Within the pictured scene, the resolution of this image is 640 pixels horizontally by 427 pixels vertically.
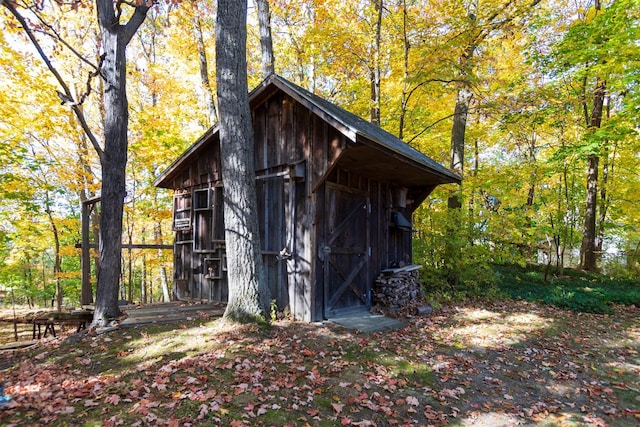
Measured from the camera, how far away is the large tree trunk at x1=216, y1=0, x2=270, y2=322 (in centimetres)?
519

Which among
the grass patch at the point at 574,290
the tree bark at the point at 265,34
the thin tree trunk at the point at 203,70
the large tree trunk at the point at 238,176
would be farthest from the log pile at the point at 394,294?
the thin tree trunk at the point at 203,70

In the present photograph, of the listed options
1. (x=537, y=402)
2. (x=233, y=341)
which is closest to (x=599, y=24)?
(x=537, y=402)

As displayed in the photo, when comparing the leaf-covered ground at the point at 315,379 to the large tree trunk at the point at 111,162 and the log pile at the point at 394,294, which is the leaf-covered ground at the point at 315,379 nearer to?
the large tree trunk at the point at 111,162

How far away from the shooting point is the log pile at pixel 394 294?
746 cm

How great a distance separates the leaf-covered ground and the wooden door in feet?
3.17

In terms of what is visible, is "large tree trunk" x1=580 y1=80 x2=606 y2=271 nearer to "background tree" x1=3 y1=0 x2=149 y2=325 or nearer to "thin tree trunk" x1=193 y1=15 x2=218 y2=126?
"thin tree trunk" x1=193 y1=15 x2=218 y2=126

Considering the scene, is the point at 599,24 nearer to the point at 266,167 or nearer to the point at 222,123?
the point at 266,167

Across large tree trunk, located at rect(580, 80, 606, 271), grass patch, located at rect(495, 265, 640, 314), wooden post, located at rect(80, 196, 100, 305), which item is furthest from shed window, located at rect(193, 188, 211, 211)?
large tree trunk, located at rect(580, 80, 606, 271)

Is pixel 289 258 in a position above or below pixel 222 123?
below

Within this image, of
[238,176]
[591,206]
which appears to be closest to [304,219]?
[238,176]

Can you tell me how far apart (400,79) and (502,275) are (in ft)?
25.3

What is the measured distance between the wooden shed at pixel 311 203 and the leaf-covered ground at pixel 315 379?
4.11ft

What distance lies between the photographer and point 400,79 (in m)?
11.1

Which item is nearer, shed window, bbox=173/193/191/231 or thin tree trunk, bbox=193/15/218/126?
shed window, bbox=173/193/191/231
